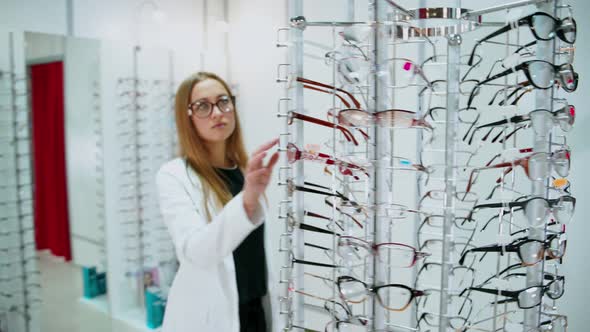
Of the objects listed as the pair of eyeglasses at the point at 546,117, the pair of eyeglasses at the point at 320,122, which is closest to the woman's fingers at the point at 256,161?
the pair of eyeglasses at the point at 320,122

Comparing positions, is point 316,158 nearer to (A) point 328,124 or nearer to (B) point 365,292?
(A) point 328,124

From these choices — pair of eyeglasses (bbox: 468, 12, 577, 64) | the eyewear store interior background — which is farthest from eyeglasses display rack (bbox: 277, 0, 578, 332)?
the eyewear store interior background

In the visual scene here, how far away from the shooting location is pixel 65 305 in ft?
10.5

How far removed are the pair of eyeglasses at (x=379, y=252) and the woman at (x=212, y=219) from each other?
1.12 feet

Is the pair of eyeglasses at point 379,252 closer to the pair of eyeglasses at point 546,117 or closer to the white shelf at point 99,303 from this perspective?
the pair of eyeglasses at point 546,117

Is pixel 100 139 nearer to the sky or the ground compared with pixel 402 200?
nearer to the sky

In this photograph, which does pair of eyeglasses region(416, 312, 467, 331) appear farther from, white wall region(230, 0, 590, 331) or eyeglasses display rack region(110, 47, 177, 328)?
eyeglasses display rack region(110, 47, 177, 328)

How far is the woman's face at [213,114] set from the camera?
188 cm

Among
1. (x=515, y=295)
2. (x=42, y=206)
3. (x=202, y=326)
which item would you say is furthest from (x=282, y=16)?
(x=515, y=295)

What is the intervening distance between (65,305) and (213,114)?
2231 mm

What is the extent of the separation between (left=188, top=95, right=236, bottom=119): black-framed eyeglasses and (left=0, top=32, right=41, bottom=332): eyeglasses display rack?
1671mm

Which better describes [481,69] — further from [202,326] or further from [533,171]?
[202,326]

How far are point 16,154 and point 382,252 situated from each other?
2.75 metres

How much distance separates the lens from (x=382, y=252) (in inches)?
41.7
